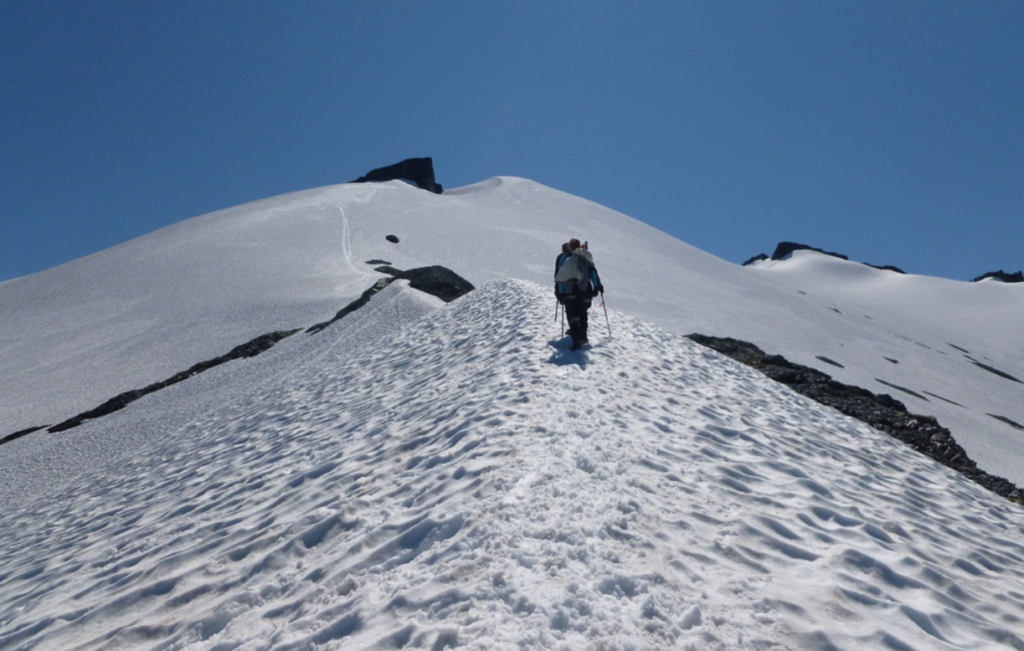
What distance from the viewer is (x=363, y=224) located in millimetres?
49031

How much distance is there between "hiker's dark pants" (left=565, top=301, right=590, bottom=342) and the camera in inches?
456

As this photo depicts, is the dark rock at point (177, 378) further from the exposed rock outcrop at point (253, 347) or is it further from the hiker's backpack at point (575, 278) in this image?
the hiker's backpack at point (575, 278)

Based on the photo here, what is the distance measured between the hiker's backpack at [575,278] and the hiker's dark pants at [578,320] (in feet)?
0.79

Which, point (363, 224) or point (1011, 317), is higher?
point (1011, 317)

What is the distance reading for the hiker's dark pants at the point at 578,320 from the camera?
11594 mm

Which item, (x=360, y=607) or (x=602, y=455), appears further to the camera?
(x=602, y=455)

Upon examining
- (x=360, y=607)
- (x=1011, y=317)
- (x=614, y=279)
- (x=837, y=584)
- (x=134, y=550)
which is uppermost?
(x=1011, y=317)

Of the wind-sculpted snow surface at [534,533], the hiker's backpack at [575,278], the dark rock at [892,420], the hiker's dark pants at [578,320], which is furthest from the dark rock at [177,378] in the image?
the dark rock at [892,420]

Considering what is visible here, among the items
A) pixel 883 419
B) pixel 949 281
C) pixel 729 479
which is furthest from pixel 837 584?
pixel 949 281

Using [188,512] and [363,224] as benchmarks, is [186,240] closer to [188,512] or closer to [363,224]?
[363,224]

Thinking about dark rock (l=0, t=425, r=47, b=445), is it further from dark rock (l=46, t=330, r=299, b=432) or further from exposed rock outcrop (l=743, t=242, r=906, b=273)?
exposed rock outcrop (l=743, t=242, r=906, b=273)

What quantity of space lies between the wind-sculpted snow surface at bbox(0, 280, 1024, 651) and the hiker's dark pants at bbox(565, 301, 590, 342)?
42 cm

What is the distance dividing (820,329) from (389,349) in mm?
30309

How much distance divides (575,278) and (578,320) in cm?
82
